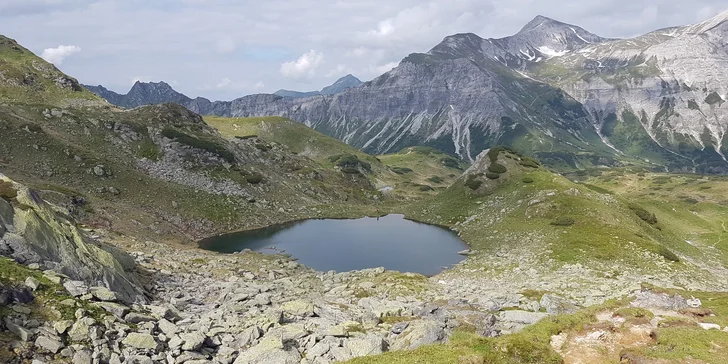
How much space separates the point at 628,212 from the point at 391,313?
68654mm

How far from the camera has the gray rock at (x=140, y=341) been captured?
22328 mm

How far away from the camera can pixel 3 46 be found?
130000 millimetres

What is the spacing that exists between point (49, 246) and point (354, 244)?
56113 millimetres

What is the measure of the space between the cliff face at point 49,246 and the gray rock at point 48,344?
27.9 feet

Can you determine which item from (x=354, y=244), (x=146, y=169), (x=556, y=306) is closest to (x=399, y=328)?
(x=556, y=306)

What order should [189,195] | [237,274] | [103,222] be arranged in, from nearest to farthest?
[237,274] < [103,222] < [189,195]

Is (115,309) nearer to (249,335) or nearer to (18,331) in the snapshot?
(18,331)

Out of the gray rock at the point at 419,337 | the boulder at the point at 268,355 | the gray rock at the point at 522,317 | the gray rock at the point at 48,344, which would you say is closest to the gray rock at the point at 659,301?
the gray rock at the point at 522,317

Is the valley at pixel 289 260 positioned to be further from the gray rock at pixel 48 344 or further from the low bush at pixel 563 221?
the low bush at pixel 563 221

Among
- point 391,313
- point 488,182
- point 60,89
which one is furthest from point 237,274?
point 60,89

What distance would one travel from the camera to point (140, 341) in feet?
74.3

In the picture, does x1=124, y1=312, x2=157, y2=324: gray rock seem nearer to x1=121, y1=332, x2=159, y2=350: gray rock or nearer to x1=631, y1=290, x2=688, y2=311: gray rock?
x1=121, y1=332, x2=159, y2=350: gray rock

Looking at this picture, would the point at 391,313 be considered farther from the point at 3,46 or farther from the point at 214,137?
the point at 3,46

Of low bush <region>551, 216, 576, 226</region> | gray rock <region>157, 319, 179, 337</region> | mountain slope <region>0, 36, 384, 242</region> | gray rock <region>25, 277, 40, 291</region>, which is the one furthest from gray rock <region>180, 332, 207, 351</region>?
low bush <region>551, 216, 576, 226</region>
